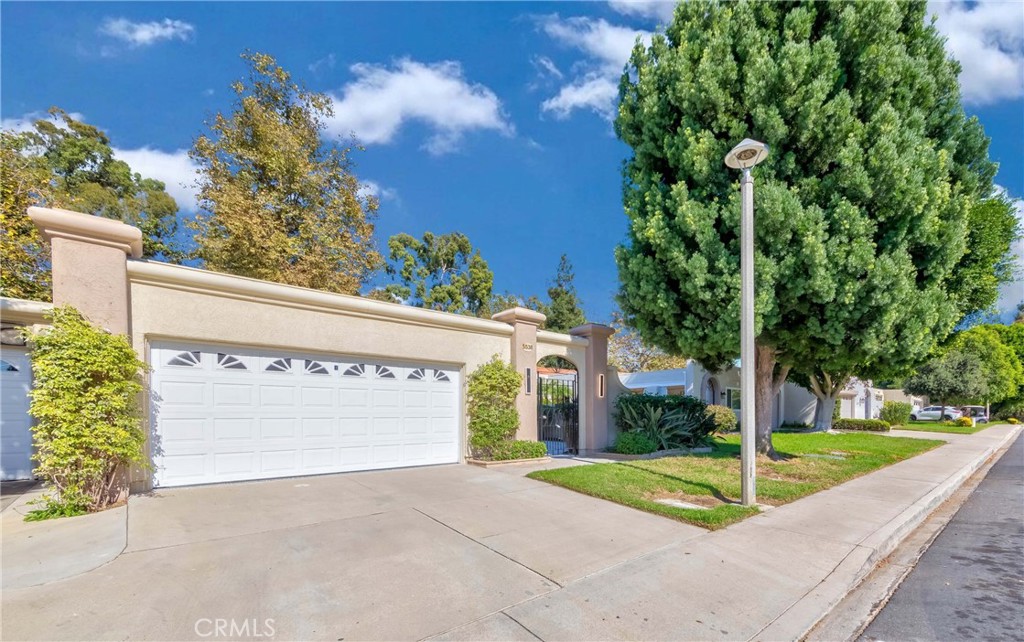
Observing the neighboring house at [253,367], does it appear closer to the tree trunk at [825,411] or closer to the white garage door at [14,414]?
the white garage door at [14,414]

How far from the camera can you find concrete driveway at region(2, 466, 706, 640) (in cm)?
312

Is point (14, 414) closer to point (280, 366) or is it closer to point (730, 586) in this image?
point (280, 366)

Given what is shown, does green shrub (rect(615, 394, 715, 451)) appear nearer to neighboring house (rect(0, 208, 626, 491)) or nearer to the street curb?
neighboring house (rect(0, 208, 626, 491))

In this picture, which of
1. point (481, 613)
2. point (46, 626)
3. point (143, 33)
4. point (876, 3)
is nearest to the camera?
point (46, 626)

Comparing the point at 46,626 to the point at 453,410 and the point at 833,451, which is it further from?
the point at 833,451

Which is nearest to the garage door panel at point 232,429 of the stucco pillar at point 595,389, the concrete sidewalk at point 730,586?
the concrete sidewalk at point 730,586

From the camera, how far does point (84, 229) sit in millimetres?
5934

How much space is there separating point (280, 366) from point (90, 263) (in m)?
2.83

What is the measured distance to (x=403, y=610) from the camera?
3332mm

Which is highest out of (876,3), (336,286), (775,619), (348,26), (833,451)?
(348,26)

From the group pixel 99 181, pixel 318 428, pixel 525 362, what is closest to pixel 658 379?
pixel 525 362

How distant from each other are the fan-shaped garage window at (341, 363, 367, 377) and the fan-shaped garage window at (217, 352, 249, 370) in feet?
5.47

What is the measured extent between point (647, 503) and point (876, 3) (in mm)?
9300

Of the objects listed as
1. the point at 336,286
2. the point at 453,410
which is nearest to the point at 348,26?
the point at 336,286
